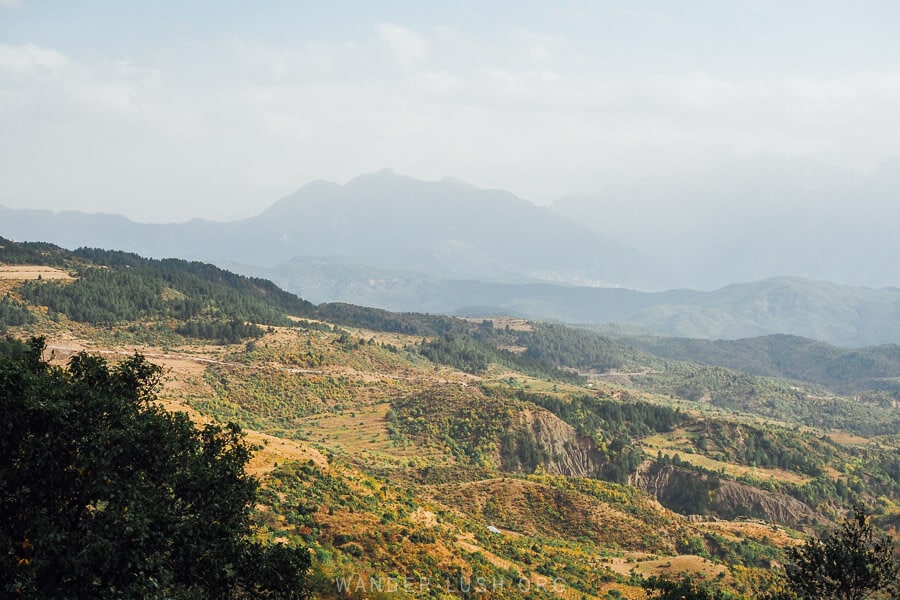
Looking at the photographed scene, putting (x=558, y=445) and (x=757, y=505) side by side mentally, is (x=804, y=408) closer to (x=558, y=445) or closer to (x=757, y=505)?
(x=757, y=505)

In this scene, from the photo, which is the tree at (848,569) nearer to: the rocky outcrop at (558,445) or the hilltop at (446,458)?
the hilltop at (446,458)

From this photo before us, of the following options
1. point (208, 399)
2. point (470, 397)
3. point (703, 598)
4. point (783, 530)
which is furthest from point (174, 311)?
point (703, 598)

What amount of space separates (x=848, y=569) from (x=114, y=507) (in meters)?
23.5

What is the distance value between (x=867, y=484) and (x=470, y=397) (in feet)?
210

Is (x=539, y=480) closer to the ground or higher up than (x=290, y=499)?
closer to the ground

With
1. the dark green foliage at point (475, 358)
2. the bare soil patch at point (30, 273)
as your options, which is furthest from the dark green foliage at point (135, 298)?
the dark green foliage at point (475, 358)

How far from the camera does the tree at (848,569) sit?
20.8 meters

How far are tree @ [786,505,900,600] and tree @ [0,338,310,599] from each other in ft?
58.8

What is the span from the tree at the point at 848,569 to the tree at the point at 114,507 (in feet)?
58.8

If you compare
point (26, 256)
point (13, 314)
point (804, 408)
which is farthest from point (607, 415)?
point (26, 256)

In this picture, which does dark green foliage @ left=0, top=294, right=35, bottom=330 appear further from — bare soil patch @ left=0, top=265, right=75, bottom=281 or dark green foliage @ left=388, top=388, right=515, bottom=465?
dark green foliage @ left=388, top=388, right=515, bottom=465

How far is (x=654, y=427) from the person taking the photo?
110188 mm

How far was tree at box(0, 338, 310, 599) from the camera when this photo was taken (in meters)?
14.8

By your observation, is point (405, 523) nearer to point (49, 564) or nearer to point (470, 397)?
point (49, 564)
